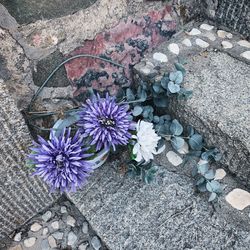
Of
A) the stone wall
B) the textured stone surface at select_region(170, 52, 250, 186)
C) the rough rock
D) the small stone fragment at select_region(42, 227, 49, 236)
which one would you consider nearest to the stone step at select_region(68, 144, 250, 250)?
the rough rock

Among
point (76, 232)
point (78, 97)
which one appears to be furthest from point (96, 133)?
point (76, 232)

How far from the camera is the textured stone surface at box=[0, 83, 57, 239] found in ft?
3.89

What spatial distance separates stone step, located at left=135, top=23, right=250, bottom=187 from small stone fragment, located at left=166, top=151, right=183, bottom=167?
0.13 metres

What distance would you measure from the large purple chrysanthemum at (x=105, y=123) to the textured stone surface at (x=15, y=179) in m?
0.20

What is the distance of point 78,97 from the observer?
145 cm

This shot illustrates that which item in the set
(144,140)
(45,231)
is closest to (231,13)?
(144,140)

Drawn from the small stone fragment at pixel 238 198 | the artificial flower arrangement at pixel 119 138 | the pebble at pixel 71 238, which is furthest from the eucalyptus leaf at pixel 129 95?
the pebble at pixel 71 238

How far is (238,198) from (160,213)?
259 millimetres

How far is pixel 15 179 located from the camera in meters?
1.36

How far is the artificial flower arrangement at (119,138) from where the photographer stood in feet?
3.83

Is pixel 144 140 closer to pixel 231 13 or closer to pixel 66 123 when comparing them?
pixel 66 123

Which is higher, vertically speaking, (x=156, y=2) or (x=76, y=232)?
(x=156, y=2)

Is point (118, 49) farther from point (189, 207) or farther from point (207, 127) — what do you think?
point (189, 207)

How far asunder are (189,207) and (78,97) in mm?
544
